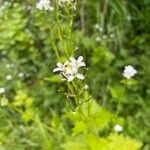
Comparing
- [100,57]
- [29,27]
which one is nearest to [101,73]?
[100,57]

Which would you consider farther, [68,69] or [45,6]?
[45,6]

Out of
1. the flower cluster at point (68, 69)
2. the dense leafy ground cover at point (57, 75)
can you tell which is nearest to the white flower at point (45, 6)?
the dense leafy ground cover at point (57, 75)

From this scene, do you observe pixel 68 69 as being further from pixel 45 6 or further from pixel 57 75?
pixel 57 75

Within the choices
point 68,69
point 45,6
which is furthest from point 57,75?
point 68,69

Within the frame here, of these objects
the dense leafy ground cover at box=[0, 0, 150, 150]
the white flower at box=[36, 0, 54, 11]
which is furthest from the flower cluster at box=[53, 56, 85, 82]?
the dense leafy ground cover at box=[0, 0, 150, 150]

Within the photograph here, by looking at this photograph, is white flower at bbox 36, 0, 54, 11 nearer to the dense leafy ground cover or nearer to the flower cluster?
the dense leafy ground cover

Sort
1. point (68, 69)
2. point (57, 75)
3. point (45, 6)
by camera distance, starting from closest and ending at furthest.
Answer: point (68, 69) → point (45, 6) → point (57, 75)

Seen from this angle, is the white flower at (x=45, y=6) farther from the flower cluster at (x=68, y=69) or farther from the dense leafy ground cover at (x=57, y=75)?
the flower cluster at (x=68, y=69)

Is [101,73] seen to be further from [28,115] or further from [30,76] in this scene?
[28,115]

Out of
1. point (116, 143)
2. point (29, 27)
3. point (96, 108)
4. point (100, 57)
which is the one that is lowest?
point (116, 143)
